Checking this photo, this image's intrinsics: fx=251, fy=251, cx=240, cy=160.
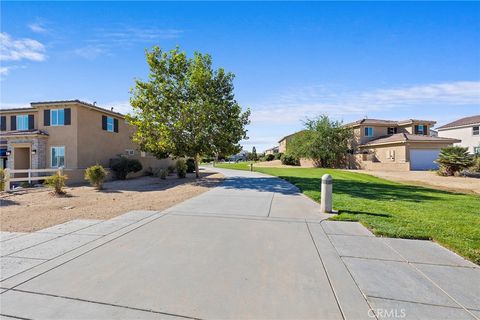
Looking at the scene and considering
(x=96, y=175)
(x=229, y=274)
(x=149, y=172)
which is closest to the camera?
(x=229, y=274)

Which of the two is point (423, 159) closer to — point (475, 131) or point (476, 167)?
point (476, 167)

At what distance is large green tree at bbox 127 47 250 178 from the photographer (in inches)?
633

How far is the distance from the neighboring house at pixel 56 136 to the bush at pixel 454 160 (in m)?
28.9

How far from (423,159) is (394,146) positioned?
3.30m

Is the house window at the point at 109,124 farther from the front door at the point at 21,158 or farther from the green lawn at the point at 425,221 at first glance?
the green lawn at the point at 425,221

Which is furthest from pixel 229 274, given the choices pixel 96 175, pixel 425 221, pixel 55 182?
pixel 96 175

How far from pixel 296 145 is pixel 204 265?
3675 cm

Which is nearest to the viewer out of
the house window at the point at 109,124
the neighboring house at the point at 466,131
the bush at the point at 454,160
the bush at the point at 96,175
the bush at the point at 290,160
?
the bush at the point at 96,175

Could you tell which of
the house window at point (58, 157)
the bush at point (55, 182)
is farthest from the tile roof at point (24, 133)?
the bush at point (55, 182)

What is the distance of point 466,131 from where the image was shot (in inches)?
1409

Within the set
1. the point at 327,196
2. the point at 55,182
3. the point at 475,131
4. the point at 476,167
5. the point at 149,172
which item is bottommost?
the point at 327,196

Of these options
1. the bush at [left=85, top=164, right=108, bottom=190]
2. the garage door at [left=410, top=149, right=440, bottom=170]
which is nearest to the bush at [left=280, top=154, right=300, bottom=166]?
the garage door at [left=410, top=149, right=440, bottom=170]

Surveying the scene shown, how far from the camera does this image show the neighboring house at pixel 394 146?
28719mm

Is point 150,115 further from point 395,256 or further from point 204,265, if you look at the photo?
point 395,256
